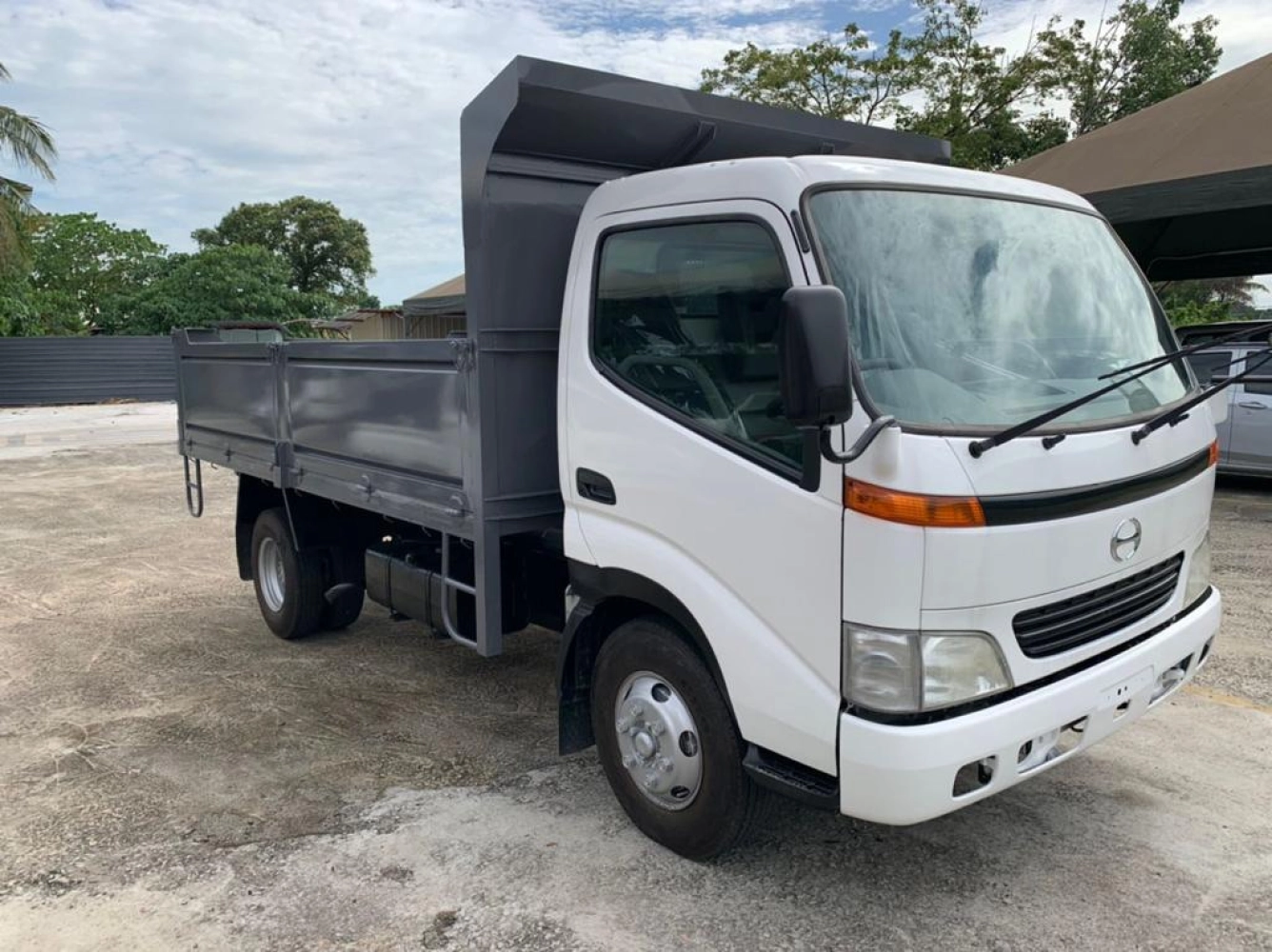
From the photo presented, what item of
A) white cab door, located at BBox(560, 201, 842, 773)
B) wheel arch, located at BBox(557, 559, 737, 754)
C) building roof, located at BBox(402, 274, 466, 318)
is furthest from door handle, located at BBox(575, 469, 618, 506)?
building roof, located at BBox(402, 274, 466, 318)

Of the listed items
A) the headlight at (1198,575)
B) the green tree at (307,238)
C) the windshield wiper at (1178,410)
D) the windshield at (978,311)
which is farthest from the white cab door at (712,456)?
the green tree at (307,238)

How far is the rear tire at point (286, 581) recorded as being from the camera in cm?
583

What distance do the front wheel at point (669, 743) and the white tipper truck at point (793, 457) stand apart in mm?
11

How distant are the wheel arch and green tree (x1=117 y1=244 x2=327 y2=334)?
117 feet

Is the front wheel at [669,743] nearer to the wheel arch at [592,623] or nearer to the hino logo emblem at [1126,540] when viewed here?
the wheel arch at [592,623]

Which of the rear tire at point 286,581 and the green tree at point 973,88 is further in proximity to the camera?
the green tree at point 973,88

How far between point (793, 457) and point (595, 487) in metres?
0.91

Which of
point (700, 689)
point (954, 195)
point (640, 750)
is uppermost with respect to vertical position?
point (954, 195)

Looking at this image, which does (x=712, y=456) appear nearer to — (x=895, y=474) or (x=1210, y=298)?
(x=895, y=474)

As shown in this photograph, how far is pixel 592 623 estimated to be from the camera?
12.0 ft

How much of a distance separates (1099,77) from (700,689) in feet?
74.9

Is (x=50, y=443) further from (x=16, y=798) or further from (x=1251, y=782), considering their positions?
(x=1251, y=782)

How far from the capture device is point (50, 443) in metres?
18.7

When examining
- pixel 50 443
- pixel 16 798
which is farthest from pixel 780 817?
pixel 50 443
